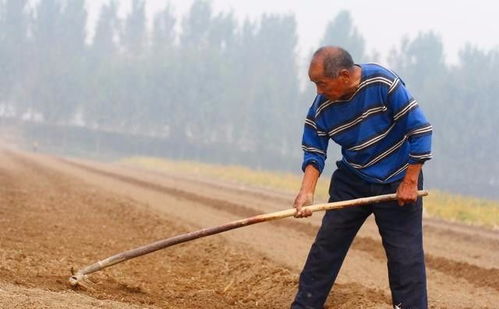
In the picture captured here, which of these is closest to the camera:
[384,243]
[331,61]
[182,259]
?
[331,61]

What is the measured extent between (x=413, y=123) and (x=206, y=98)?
56.9 metres

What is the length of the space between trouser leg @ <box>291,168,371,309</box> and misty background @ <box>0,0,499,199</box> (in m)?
51.2

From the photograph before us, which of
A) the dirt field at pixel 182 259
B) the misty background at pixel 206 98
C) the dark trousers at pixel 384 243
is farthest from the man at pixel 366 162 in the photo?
the misty background at pixel 206 98

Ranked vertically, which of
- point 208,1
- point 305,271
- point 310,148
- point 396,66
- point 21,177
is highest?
point 208,1

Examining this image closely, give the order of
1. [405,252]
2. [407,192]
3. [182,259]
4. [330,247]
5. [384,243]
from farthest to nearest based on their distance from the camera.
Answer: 1. [182,259]
2. [330,247]
3. [384,243]
4. [405,252]
5. [407,192]

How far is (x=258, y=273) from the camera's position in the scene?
7.17 meters

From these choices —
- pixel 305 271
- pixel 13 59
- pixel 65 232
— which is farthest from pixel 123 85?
pixel 305 271

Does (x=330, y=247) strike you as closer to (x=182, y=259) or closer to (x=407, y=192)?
(x=407, y=192)

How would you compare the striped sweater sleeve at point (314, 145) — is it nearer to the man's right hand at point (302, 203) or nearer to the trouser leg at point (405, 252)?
the man's right hand at point (302, 203)

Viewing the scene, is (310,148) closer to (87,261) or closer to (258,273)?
(258,273)

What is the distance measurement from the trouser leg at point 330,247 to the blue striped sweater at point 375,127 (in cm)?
23

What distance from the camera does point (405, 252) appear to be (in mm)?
4766

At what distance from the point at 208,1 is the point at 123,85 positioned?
25.0 metres

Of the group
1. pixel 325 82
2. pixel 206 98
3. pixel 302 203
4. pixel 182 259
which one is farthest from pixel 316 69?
pixel 206 98
